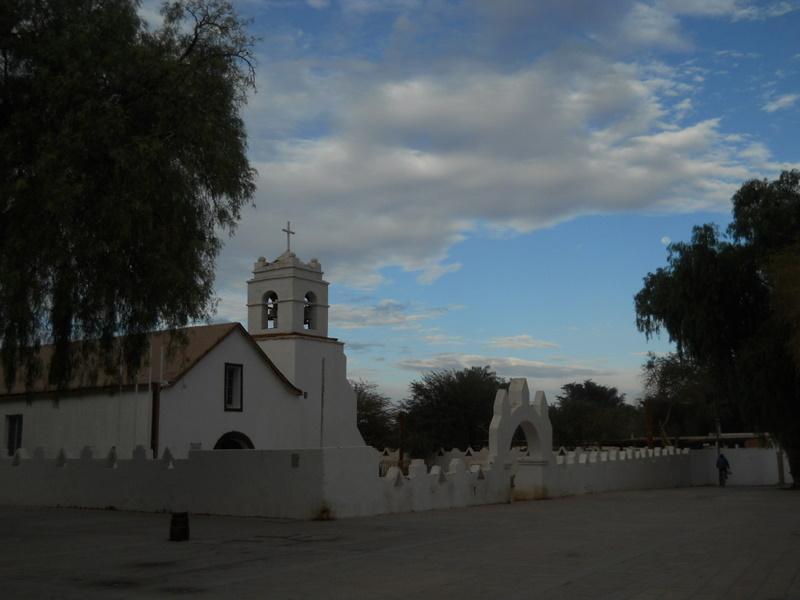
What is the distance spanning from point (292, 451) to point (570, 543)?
7.23 m

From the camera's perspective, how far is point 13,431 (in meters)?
38.2

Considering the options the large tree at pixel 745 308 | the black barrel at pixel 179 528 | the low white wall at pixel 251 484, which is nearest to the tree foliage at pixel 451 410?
the large tree at pixel 745 308

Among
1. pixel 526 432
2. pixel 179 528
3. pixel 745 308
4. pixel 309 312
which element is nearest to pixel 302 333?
pixel 309 312

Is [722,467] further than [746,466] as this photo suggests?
No

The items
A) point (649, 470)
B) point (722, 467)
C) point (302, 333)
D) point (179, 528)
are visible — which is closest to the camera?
point (179, 528)

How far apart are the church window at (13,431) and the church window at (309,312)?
1359 centimetres

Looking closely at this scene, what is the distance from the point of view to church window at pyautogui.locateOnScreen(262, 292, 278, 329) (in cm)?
4359

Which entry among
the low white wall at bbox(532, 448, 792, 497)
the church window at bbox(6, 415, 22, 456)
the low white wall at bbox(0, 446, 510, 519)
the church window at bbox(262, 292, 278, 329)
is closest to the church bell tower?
the church window at bbox(262, 292, 278, 329)

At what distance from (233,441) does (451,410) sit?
2482 centimetres

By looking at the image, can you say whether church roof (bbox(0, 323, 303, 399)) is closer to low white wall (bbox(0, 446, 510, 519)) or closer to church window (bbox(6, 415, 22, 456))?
church window (bbox(6, 415, 22, 456))

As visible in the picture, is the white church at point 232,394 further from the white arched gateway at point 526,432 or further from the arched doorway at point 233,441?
the white arched gateway at point 526,432

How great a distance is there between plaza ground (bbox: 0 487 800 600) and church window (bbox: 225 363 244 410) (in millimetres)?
17645

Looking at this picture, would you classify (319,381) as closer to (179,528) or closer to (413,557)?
(179,528)

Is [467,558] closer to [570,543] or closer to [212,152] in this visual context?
[570,543]
